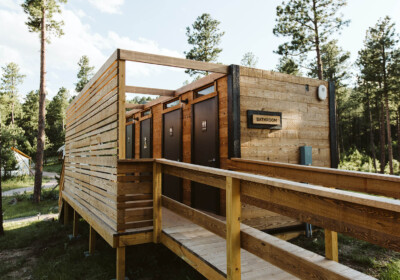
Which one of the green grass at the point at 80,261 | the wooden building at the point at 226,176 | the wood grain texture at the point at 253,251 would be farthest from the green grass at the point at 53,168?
the wood grain texture at the point at 253,251

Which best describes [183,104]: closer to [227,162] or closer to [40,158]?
[227,162]

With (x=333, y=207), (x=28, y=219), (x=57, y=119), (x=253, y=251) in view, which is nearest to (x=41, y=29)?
(x=28, y=219)

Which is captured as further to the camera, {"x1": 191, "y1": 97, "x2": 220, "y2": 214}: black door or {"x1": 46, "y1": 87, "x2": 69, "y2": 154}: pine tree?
{"x1": 46, "y1": 87, "x2": 69, "y2": 154}: pine tree

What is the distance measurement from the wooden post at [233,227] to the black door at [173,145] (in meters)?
4.31

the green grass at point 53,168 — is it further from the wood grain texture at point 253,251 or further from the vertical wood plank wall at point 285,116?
the wood grain texture at point 253,251

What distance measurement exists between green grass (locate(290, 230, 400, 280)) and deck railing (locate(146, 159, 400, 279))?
3260 mm

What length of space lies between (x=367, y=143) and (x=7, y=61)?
51235 millimetres

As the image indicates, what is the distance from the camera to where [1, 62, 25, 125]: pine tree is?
1449 inches

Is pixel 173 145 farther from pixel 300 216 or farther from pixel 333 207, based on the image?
pixel 333 207

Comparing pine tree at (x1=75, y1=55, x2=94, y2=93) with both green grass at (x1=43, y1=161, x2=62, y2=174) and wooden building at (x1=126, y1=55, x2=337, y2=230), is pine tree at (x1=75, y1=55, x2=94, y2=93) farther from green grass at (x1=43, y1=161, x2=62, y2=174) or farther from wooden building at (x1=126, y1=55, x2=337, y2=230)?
wooden building at (x1=126, y1=55, x2=337, y2=230)

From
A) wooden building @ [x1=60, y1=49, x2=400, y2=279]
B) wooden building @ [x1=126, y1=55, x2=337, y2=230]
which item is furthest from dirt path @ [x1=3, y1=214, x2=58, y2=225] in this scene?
wooden building @ [x1=126, y1=55, x2=337, y2=230]

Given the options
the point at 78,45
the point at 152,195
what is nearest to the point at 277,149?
the point at 152,195

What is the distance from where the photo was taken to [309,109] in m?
6.10

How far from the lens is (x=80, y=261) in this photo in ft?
17.6
